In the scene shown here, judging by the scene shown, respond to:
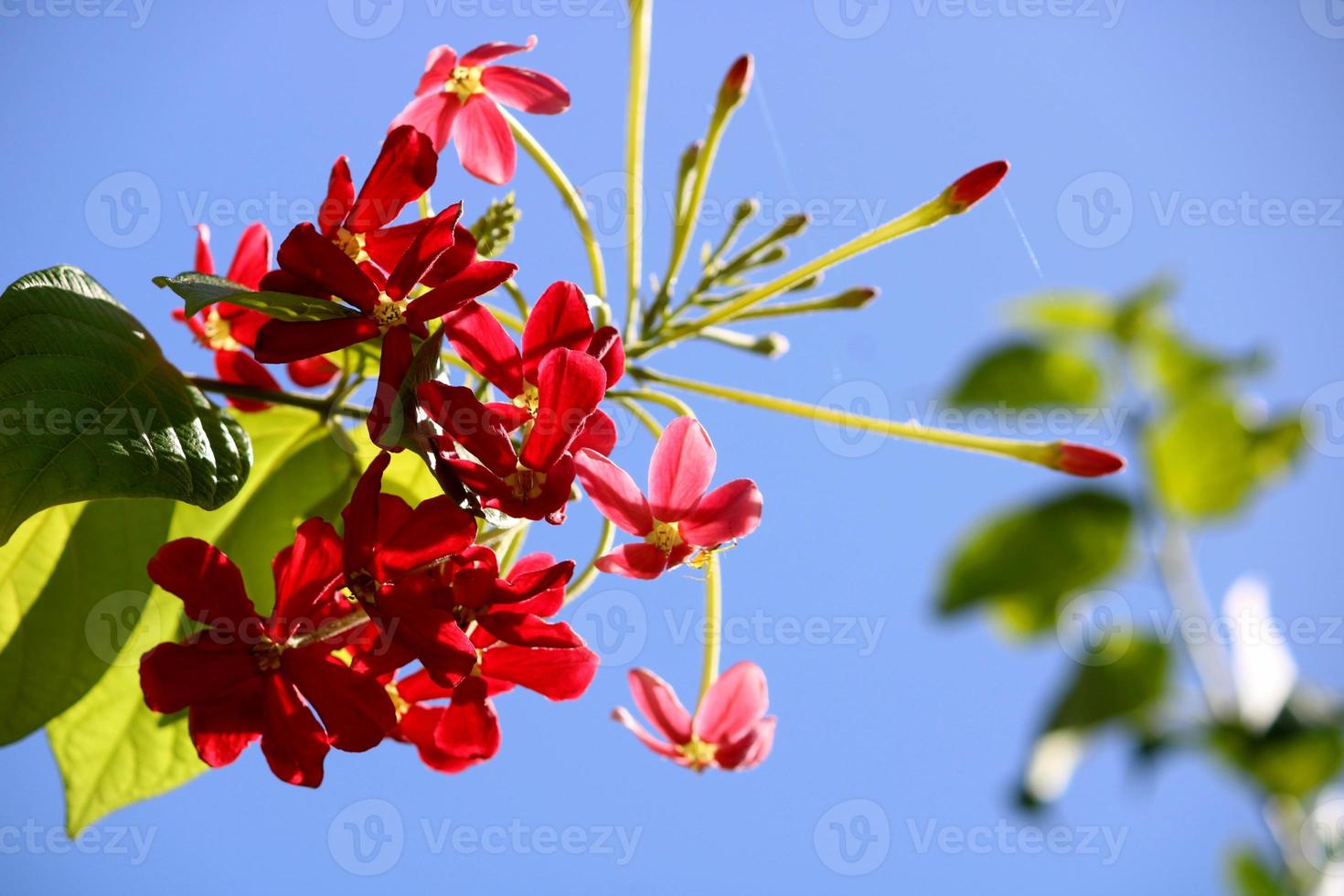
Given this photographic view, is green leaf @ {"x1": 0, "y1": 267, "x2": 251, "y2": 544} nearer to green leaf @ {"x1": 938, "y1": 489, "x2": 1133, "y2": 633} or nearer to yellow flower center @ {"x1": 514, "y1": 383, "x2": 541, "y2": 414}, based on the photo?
yellow flower center @ {"x1": 514, "y1": 383, "x2": 541, "y2": 414}

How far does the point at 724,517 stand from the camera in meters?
0.99

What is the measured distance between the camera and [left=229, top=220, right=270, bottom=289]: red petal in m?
1.28

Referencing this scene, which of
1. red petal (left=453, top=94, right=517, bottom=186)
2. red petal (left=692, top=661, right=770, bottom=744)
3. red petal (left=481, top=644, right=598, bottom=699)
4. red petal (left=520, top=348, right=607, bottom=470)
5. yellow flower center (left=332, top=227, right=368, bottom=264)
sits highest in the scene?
red petal (left=453, top=94, right=517, bottom=186)

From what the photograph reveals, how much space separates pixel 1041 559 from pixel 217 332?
1010 mm

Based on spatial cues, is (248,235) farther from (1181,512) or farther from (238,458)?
(1181,512)

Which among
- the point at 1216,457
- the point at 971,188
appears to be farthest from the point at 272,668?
the point at 971,188

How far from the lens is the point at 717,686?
4.20 feet

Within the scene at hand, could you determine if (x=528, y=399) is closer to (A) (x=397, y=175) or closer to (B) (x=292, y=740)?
(A) (x=397, y=175)

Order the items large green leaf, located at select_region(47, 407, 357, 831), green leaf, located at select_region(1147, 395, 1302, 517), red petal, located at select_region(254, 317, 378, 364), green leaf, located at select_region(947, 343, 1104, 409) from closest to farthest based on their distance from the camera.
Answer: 1. green leaf, located at select_region(1147, 395, 1302, 517)
2. green leaf, located at select_region(947, 343, 1104, 409)
3. red petal, located at select_region(254, 317, 378, 364)
4. large green leaf, located at select_region(47, 407, 357, 831)

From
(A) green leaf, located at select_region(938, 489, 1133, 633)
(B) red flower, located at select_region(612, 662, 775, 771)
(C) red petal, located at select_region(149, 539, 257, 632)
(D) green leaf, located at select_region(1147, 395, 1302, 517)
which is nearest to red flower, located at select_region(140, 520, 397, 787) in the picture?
(C) red petal, located at select_region(149, 539, 257, 632)

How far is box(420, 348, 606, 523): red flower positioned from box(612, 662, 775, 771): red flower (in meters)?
0.46

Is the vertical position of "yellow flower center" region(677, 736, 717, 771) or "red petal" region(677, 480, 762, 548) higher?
"red petal" region(677, 480, 762, 548)

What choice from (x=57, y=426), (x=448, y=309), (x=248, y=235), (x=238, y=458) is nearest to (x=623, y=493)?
(x=448, y=309)

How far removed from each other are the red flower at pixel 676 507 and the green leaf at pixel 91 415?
361 millimetres
